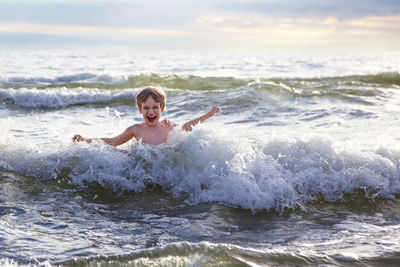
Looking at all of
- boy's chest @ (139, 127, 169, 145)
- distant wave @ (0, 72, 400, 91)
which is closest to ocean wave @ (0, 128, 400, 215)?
boy's chest @ (139, 127, 169, 145)

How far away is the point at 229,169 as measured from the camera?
479cm

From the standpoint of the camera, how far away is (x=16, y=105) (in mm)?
11977

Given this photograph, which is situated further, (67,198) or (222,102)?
(222,102)

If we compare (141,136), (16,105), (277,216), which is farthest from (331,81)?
(277,216)

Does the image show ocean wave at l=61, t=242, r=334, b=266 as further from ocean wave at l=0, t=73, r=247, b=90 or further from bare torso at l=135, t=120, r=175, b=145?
ocean wave at l=0, t=73, r=247, b=90

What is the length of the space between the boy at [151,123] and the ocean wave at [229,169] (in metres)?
0.26

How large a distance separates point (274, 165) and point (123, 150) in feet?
6.40

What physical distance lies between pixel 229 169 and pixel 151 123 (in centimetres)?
151

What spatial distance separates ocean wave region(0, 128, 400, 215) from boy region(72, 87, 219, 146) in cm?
26

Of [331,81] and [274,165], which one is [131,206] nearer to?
[274,165]

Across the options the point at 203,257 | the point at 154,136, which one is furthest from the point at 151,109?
the point at 203,257

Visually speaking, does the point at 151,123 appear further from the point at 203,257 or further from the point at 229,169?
the point at 203,257

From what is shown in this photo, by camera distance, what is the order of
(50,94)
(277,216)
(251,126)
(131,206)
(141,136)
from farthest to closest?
(50,94) < (251,126) < (141,136) < (131,206) < (277,216)

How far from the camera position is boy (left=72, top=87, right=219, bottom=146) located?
552cm
